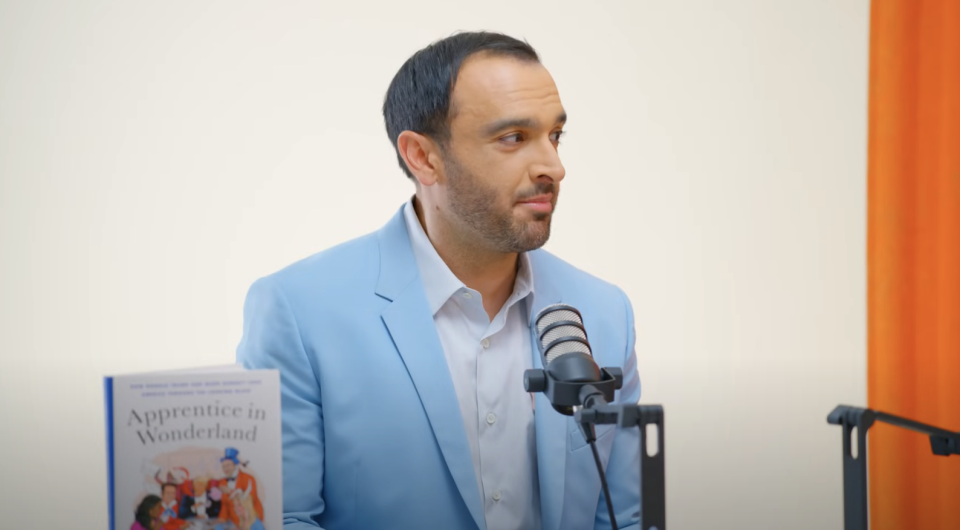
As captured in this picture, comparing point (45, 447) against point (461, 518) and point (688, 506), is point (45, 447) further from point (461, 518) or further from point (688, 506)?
point (688, 506)

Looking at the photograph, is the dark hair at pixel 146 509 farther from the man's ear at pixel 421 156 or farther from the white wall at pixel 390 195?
the white wall at pixel 390 195

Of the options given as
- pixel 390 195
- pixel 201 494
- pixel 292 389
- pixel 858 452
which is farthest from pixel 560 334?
pixel 390 195

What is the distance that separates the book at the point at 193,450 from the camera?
1000 millimetres

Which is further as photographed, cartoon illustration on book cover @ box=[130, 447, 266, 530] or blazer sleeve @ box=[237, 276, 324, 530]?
blazer sleeve @ box=[237, 276, 324, 530]

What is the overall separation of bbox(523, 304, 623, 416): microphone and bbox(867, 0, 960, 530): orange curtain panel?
1655mm

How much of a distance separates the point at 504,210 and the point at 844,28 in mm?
1613

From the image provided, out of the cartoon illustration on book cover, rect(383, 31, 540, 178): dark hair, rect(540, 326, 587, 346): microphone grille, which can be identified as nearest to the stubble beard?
rect(383, 31, 540, 178): dark hair

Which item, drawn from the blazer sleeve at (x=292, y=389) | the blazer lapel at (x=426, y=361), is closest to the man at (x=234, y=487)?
the blazer sleeve at (x=292, y=389)

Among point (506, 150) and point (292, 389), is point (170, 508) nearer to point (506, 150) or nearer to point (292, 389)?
point (292, 389)

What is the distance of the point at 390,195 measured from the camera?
8.00ft

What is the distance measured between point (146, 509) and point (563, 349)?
0.56 meters

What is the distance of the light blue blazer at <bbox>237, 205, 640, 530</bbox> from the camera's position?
1.56 meters

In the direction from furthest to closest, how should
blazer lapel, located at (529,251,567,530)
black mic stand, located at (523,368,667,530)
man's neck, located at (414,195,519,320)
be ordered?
1. man's neck, located at (414,195,519,320)
2. blazer lapel, located at (529,251,567,530)
3. black mic stand, located at (523,368,667,530)

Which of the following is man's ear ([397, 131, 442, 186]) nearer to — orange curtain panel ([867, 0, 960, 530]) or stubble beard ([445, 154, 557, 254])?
stubble beard ([445, 154, 557, 254])
